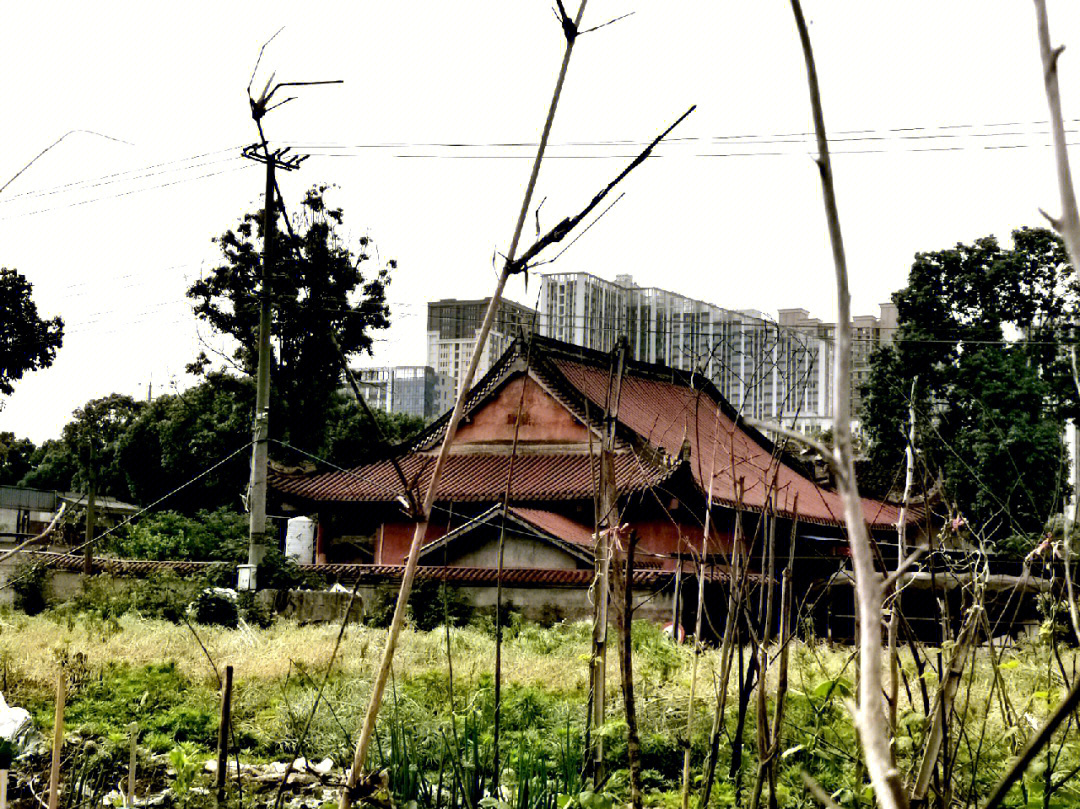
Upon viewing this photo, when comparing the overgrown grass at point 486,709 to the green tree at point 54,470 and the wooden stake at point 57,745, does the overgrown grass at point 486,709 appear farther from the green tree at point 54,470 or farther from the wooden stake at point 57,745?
the green tree at point 54,470

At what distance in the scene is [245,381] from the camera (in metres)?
27.8

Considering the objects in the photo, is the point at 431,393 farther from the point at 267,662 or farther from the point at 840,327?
the point at 840,327

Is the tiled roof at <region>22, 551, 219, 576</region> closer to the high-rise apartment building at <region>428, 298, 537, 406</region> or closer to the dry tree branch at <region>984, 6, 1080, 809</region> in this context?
the high-rise apartment building at <region>428, 298, 537, 406</region>

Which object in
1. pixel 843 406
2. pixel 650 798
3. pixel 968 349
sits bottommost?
pixel 650 798

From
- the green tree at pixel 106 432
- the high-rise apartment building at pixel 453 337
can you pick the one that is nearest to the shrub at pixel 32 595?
the high-rise apartment building at pixel 453 337

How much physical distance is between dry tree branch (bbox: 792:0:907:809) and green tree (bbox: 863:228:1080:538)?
751 inches

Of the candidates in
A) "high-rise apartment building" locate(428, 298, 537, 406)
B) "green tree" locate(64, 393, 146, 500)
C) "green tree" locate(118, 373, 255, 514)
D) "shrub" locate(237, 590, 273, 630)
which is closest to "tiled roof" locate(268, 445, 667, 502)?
"high-rise apartment building" locate(428, 298, 537, 406)

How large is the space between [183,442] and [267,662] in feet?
85.1

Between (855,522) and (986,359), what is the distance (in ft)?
68.4

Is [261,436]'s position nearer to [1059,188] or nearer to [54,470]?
[1059,188]

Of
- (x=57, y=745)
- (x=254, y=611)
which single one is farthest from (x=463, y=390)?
(x=254, y=611)

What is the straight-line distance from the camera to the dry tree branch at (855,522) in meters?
0.44

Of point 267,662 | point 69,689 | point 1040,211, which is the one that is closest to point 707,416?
point 267,662

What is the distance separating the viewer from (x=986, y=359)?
19875 mm
